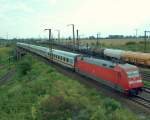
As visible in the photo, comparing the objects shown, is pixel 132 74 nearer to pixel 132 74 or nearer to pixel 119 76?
pixel 132 74

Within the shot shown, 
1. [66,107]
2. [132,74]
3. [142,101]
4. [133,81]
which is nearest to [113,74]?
[132,74]

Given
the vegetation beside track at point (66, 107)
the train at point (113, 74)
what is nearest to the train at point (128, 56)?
the train at point (113, 74)

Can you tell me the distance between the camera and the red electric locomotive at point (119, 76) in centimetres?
2875

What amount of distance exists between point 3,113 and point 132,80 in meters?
12.7

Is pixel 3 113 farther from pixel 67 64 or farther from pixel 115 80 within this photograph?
pixel 67 64

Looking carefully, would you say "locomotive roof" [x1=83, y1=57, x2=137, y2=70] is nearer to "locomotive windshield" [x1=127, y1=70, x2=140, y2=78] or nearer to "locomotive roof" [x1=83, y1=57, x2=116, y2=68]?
"locomotive roof" [x1=83, y1=57, x2=116, y2=68]

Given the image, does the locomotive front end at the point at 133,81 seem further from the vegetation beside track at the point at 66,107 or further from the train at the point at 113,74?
the vegetation beside track at the point at 66,107

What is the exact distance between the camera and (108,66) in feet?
104

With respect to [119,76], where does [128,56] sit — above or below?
below

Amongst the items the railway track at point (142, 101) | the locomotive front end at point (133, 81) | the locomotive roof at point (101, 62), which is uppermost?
the locomotive roof at point (101, 62)

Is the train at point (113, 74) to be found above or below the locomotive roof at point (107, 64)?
below

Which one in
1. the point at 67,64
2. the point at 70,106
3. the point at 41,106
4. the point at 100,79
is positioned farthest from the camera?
the point at 67,64

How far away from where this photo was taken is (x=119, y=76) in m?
29.3

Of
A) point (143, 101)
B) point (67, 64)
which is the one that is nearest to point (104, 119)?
point (143, 101)
